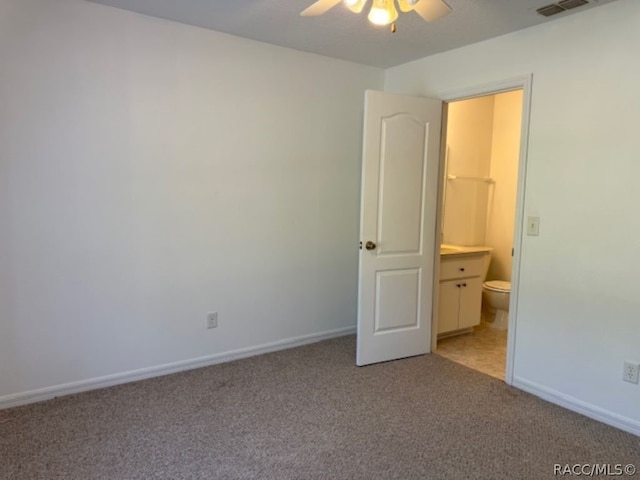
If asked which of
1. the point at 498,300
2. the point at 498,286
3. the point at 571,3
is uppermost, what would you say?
the point at 571,3

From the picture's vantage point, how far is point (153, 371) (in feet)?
9.94

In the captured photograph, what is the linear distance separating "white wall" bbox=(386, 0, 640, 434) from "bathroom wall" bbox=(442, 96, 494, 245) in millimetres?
1452

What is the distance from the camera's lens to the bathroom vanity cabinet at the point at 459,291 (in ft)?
12.6

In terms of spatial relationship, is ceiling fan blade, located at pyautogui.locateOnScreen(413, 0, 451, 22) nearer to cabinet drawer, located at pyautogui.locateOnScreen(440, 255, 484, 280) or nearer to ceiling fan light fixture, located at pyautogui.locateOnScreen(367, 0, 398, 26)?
ceiling fan light fixture, located at pyautogui.locateOnScreen(367, 0, 398, 26)

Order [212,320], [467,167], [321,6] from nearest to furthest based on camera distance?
1. [321,6]
2. [212,320]
3. [467,167]

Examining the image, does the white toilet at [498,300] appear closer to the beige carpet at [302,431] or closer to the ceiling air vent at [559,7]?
the beige carpet at [302,431]

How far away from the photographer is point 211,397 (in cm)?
275

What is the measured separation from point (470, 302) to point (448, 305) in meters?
0.30

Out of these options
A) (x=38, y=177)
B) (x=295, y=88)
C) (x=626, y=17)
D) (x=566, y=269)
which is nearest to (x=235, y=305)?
(x=38, y=177)

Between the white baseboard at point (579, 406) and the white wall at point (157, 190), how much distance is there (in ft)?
5.37

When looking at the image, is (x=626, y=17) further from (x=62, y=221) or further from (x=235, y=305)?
(x=62, y=221)

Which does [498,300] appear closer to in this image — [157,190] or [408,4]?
[408,4]

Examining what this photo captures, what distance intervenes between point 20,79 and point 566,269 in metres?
3.40

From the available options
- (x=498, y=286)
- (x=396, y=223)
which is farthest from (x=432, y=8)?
(x=498, y=286)
